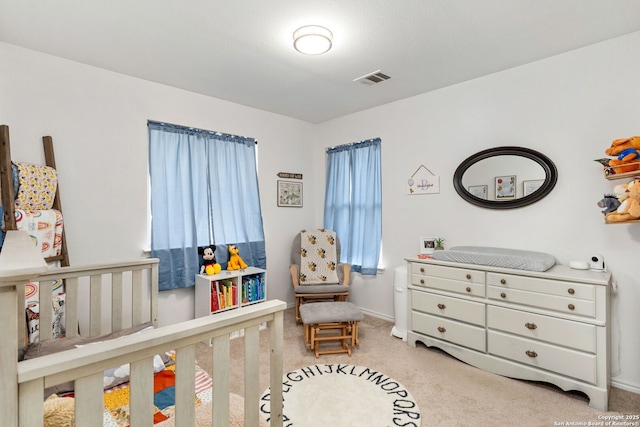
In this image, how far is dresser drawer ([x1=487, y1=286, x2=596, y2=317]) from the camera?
2057 millimetres

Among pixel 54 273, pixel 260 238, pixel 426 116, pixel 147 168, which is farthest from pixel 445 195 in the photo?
pixel 54 273

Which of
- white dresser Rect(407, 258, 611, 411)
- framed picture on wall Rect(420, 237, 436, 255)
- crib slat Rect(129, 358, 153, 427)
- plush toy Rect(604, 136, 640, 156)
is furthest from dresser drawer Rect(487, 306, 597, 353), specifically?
crib slat Rect(129, 358, 153, 427)

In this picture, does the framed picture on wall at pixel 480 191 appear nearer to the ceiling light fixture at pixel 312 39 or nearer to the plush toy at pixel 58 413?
the ceiling light fixture at pixel 312 39

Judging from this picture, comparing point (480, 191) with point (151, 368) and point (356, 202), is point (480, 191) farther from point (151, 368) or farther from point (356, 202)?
point (151, 368)

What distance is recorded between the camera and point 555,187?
100 inches

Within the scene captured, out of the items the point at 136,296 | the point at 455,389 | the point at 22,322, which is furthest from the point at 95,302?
the point at 455,389

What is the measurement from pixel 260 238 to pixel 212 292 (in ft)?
2.95

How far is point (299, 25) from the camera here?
2.08 m

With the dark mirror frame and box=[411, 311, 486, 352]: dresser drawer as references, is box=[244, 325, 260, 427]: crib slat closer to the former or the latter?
box=[411, 311, 486, 352]: dresser drawer

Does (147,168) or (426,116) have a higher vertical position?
(426,116)

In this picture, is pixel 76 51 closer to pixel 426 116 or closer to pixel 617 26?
pixel 426 116

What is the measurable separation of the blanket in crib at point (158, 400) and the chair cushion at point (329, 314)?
4.01 ft

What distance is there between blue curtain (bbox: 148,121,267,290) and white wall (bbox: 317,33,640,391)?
5.25 feet

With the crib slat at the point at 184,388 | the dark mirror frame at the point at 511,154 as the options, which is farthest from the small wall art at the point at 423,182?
the crib slat at the point at 184,388
